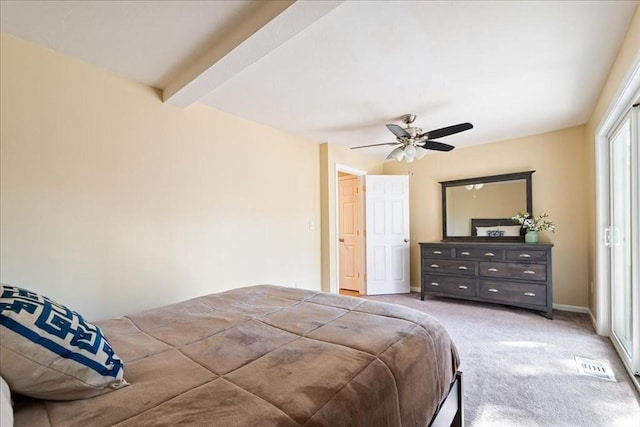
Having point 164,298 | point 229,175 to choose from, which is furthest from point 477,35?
point 164,298

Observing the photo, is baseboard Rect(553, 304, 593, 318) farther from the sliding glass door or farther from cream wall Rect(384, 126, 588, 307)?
the sliding glass door

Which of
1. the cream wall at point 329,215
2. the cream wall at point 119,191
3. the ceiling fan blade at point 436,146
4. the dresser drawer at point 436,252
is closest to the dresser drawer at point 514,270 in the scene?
the dresser drawer at point 436,252

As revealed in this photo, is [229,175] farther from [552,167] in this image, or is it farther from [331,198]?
[552,167]

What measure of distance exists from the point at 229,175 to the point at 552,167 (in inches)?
165

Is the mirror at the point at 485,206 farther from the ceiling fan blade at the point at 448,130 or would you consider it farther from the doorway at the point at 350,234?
the ceiling fan blade at the point at 448,130

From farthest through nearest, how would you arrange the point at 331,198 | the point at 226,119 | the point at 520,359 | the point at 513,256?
the point at 331,198 < the point at 513,256 < the point at 226,119 < the point at 520,359

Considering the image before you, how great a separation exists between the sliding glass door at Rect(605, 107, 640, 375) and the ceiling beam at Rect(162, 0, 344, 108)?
2.46 m

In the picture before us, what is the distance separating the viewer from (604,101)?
264 centimetres

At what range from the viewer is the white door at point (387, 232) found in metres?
4.88

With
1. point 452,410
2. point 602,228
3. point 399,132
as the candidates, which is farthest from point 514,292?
point 452,410

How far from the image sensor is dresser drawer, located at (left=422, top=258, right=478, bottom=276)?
4016 mm

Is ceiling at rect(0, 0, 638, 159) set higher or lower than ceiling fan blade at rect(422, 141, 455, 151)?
higher

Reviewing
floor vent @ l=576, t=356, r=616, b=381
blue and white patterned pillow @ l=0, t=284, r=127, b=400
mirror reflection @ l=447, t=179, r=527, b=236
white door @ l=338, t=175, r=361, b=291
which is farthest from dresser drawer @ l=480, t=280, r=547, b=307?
blue and white patterned pillow @ l=0, t=284, r=127, b=400

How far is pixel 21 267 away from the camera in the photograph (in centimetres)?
190
